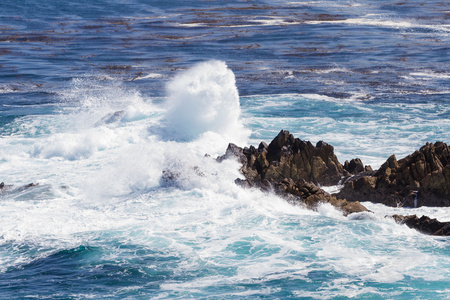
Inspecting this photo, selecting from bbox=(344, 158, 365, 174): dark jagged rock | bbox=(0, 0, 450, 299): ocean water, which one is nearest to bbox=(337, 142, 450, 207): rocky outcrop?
bbox=(0, 0, 450, 299): ocean water

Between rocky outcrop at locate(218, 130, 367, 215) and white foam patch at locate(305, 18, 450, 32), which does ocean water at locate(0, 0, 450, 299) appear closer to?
rocky outcrop at locate(218, 130, 367, 215)

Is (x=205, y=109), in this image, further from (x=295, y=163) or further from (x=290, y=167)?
(x=290, y=167)

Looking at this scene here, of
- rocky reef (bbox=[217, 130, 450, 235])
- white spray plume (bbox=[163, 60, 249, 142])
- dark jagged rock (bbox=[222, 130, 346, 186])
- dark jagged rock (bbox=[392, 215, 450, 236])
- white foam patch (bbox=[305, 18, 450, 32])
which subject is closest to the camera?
dark jagged rock (bbox=[392, 215, 450, 236])

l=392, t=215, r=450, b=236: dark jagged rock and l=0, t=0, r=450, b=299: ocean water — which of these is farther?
l=392, t=215, r=450, b=236: dark jagged rock

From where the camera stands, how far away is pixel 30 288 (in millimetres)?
14969

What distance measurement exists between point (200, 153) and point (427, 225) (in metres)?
11.7

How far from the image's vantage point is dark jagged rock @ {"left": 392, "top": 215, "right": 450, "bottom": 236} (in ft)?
57.9

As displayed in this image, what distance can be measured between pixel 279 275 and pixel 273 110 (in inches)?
834

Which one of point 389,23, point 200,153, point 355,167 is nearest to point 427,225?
point 355,167

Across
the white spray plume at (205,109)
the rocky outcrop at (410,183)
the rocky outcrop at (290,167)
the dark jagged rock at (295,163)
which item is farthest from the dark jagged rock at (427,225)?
the white spray plume at (205,109)

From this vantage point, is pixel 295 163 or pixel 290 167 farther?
pixel 295 163

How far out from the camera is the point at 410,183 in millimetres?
20703

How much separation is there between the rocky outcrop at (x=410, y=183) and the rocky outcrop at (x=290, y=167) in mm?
1288

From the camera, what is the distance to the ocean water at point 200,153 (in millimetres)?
15578
